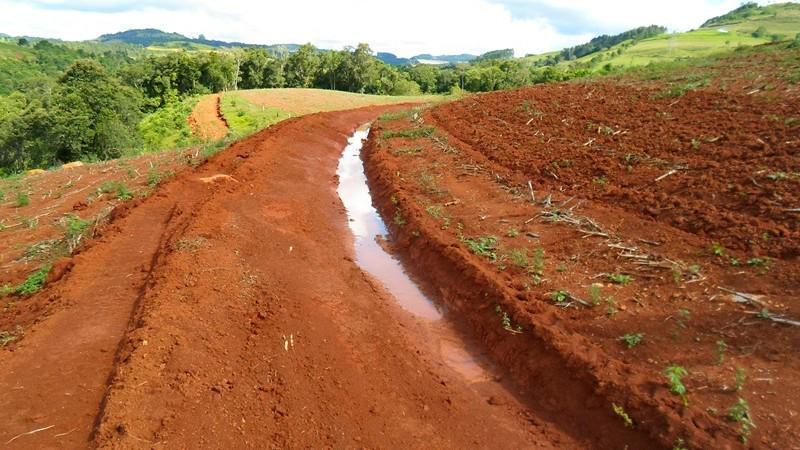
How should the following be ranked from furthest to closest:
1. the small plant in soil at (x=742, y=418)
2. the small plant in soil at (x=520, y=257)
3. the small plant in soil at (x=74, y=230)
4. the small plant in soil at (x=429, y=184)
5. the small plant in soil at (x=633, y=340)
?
the small plant in soil at (x=429, y=184) → the small plant in soil at (x=74, y=230) → the small plant in soil at (x=520, y=257) → the small plant in soil at (x=633, y=340) → the small plant in soil at (x=742, y=418)

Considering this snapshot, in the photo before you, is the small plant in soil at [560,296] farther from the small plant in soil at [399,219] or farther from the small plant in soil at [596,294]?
the small plant in soil at [399,219]

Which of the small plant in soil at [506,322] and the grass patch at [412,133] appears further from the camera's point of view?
the grass patch at [412,133]

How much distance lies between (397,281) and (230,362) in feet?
14.3

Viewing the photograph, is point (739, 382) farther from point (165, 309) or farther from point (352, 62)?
point (352, 62)

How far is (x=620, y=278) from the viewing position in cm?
711

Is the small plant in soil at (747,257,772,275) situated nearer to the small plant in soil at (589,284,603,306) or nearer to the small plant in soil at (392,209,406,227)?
the small plant in soil at (589,284,603,306)

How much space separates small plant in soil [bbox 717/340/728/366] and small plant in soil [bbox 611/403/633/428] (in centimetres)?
128

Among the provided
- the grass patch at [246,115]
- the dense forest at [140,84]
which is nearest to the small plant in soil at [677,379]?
the grass patch at [246,115]

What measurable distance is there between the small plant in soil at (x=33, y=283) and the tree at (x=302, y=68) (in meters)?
59.1

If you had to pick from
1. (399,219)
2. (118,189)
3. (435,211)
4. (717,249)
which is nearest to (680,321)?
(717,249)

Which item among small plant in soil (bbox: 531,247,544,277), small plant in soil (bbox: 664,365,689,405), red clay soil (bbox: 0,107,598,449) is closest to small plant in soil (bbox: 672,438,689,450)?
small plant in soil (bbox: 664,365,689,405)

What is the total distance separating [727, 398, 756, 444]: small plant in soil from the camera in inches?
172

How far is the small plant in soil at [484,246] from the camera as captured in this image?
343 inches

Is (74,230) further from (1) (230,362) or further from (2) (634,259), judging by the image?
(2) (634,259)
